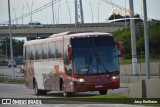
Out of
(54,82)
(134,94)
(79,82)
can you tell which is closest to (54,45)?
(54,82)

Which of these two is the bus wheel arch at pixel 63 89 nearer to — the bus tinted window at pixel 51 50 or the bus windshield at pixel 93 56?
the bus windshield at pixel 93 56

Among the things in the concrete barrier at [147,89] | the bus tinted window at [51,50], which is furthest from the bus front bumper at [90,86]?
the concrete barrier at [147,89]

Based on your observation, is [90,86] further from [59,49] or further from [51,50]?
[51,50]

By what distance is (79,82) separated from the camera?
26.3 m

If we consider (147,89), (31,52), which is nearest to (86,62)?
(147,89)

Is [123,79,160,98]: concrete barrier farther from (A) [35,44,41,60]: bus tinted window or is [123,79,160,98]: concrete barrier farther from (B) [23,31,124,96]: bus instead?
(A) [35,44,41,60]: bus tinted window

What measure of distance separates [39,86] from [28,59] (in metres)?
2.91

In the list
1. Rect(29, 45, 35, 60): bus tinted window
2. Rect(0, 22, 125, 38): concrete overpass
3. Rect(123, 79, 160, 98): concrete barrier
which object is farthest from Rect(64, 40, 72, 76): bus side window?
Rect(0, 22, 125, 38): concrete overpass

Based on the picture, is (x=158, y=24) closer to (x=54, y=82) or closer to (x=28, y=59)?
(x=28, y=59)

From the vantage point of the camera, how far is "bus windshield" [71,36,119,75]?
26.2 meters

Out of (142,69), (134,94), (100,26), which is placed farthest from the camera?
(100,26)

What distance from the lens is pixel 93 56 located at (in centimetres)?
2639

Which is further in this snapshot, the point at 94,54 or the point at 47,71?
the point at 47,71

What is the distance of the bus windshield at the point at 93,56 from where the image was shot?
86.1 feet
